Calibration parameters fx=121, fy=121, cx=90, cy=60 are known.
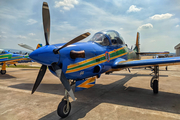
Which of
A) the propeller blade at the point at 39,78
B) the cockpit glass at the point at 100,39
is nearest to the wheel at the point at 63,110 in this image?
the propeller blade at the point at 39,78

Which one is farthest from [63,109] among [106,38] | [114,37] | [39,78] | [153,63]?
[114,37]

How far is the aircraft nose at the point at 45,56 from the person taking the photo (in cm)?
350

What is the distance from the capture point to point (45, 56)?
3.52 meters

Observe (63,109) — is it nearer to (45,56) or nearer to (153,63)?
(45,56)

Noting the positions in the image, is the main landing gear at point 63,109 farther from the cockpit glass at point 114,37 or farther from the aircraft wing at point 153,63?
the cockpit glass at point 114,37

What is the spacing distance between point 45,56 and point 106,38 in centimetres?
352

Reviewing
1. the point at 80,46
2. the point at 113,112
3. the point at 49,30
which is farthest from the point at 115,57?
the point at 49,30

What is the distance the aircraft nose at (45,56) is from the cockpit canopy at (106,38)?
2661mm

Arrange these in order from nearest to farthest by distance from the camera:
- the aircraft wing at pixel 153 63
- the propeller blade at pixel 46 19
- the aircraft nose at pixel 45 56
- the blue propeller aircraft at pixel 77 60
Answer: the aircraft nose at pixel 45 56
the blue propeller aircraft at pixel 77 60
the propeller blade at pixel 46 19
the aircraft wing at pixel 153 63

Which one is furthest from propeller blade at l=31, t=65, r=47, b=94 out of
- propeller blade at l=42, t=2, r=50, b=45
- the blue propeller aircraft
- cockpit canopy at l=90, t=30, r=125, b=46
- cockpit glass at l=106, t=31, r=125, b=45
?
cockpit glass at l=106, t=31, r=125, b=45

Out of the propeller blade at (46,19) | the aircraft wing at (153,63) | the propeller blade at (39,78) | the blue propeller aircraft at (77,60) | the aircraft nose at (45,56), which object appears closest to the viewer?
the aircraft nose at (45,56)

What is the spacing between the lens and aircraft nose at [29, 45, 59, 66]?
11.5ft

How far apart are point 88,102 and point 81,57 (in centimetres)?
213

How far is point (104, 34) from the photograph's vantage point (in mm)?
6184
